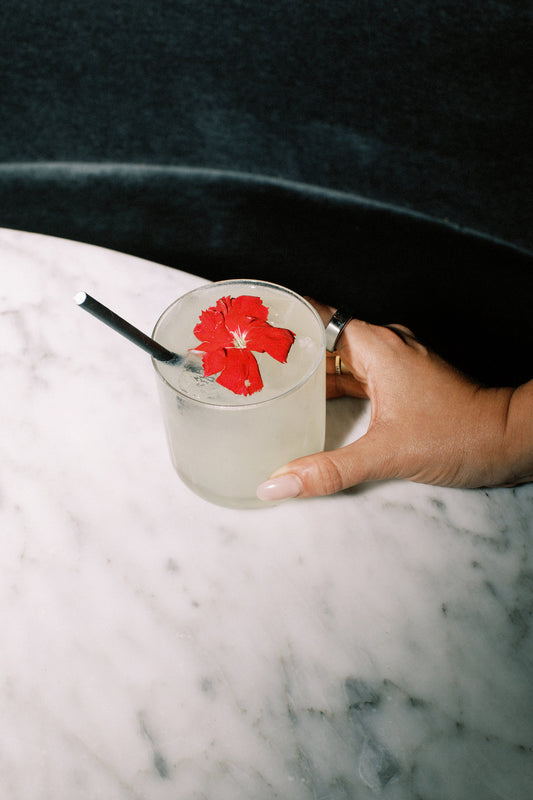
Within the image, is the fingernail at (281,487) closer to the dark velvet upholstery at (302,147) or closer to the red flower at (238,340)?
the red flower at (238,340)

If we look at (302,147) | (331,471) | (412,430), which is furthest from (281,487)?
(302,147)

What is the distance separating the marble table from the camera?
42 cm

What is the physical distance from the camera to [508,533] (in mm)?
525

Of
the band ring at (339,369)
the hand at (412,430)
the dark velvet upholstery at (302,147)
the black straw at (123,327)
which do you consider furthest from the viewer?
the dark velvet upholstery at (302,147)

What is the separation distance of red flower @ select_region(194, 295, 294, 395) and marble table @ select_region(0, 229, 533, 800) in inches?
6.2

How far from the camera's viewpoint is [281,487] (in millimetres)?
477

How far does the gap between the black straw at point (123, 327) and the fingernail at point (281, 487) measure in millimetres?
127

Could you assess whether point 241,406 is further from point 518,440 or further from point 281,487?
point 518,440

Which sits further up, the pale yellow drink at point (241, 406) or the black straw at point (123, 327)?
the black straw at point (123, 327)

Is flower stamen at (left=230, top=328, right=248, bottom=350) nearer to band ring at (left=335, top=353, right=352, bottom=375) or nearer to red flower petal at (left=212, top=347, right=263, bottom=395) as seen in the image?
red flower petal at (left=212, top=347, right=263, bottom=395)

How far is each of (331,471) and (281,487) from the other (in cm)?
5

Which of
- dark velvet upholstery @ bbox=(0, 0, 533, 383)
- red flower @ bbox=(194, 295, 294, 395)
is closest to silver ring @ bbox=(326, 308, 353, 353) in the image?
red flower @ bbox=(194, 295, 294, 395)

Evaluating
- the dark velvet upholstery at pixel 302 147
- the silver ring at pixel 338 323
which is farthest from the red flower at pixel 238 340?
the dark velvet upholstery at pixel 302 147

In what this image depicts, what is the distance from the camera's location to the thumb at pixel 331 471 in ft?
1.57
